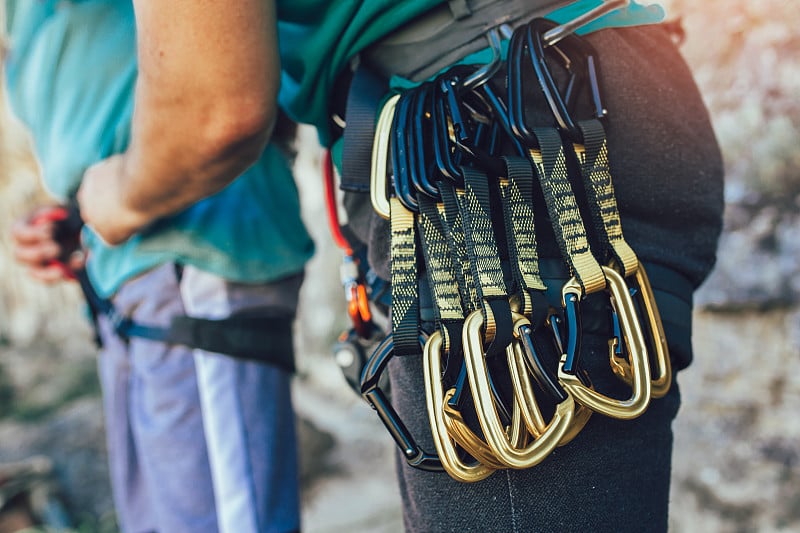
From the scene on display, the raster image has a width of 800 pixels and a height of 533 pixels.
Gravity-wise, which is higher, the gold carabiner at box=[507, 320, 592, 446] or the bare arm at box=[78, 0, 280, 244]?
the bare arm at box=[78, 0, 280, 244]

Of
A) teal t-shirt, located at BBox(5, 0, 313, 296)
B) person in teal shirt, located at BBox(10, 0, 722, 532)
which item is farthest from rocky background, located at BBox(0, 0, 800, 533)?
teal t-shirt, located at BBox(5, 0, 313, 296)

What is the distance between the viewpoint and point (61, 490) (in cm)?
249

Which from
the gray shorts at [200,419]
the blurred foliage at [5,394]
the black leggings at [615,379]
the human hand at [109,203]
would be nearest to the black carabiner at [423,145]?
the black leggings at [615,379]

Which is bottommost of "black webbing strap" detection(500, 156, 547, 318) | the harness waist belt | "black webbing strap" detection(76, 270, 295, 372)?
"black webbing strap" detection(76, 270, 295, 372)

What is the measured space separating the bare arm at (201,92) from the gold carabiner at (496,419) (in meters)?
0.32

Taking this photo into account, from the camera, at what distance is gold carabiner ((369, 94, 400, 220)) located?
64cm

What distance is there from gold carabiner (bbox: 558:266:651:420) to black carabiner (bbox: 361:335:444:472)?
5.5 inches

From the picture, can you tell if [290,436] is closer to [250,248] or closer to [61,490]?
[250,248]

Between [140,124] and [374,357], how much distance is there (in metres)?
0.37

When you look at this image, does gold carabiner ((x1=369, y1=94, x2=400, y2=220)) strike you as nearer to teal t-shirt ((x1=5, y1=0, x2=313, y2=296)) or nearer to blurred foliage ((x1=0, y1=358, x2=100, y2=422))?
teal t-shirt ((x1=5, y1=0, x2=313, y2=296))

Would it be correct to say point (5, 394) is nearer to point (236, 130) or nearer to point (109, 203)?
point (109, 203)

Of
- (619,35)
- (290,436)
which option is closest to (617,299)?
(619,35)

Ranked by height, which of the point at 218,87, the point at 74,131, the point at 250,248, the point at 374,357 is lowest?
the point at 374,357

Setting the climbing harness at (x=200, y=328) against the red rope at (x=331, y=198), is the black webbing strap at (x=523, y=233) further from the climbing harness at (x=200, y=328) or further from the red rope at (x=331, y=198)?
the climbing harness at (x=200, y=328)
